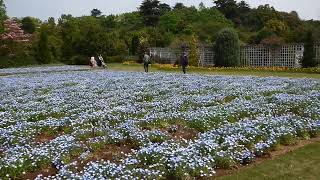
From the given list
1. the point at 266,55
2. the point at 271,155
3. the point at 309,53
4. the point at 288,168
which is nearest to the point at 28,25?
the point at 266,55

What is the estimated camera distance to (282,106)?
44.1ft

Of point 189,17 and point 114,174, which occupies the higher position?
point 189,17

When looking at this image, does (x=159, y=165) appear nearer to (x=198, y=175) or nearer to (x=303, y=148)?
(x=198, y=175)

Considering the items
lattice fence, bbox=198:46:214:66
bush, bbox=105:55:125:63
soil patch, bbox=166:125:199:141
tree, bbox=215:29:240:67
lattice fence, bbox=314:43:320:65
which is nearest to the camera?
soil patch, bbox=166:125:199:141

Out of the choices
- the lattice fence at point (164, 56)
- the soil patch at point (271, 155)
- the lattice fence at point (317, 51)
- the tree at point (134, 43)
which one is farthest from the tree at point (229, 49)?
the soil patch at point (271, 155)

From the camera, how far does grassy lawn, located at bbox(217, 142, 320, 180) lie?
7.73 meters

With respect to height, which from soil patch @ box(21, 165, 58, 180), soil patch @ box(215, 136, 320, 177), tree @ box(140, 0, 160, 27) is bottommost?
soil patch @ box(215, 136, 320, 177)

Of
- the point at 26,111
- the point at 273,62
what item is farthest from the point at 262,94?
the point at 273,62

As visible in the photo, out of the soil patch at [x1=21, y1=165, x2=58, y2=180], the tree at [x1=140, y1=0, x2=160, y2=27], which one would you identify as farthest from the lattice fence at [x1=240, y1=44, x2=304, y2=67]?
the tree at [x1=140, y1=0, x2=160, y2=27]

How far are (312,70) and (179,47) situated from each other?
17563 millimetres

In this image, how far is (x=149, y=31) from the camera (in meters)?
70.2

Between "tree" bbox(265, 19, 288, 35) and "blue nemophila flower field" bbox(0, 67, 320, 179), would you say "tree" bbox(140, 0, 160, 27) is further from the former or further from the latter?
"blue nemophila flower field" bbox(0, 67, 320, 179)

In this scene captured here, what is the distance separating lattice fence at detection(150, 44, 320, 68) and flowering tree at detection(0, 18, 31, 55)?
33.0m

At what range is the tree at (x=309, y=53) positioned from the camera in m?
38.0
